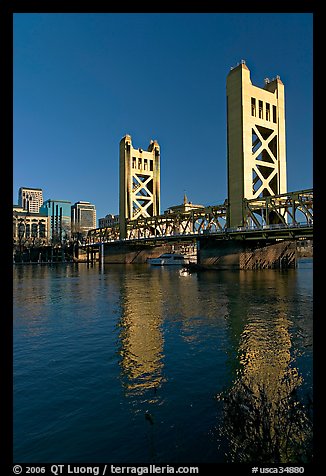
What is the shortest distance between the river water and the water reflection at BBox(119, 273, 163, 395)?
0.05 meters

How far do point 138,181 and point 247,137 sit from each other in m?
55.7

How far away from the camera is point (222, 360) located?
942cm

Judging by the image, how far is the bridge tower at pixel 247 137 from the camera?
57656 millimetres

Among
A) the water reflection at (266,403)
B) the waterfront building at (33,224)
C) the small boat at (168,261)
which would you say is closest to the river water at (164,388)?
the water reflection at (266,403)

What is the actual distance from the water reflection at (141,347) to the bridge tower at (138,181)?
8340 cm

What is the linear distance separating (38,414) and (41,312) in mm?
13243

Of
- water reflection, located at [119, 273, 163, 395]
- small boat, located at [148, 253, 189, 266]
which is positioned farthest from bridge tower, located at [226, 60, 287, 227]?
water reflection, located at [119, 273, 163, 395]

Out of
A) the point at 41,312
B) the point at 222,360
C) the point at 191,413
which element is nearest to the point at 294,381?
the point at 222,360

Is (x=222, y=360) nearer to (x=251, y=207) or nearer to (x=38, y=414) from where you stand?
(x=38, y=414)

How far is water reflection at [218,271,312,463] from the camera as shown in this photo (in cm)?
460

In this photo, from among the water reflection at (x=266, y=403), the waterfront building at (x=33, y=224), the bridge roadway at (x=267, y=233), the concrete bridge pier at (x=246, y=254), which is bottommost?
the water reflection at (x=266, y=403)

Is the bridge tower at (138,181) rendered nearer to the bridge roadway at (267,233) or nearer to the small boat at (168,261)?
the small boat at (168,261)

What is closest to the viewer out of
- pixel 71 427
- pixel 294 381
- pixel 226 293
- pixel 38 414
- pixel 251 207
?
pixel 71 427

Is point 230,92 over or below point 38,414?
over
